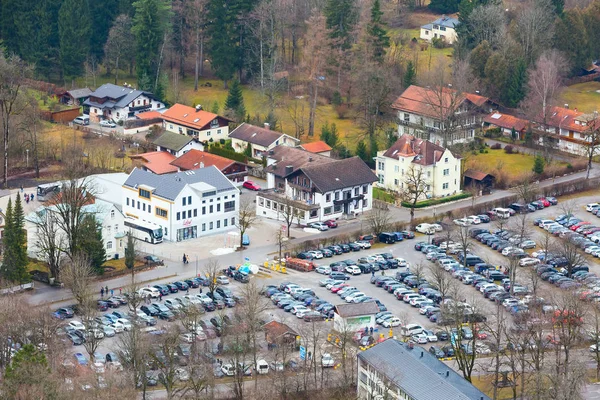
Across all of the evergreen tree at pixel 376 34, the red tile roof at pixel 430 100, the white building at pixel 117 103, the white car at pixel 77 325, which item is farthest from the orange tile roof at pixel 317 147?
the white car at pixel 77 325

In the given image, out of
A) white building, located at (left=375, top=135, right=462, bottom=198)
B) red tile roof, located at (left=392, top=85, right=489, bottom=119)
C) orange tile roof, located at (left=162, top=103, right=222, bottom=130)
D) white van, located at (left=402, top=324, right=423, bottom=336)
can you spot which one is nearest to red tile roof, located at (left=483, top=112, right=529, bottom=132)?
red tile roof, located at (left=392, top=85, right=489, bottom=119)

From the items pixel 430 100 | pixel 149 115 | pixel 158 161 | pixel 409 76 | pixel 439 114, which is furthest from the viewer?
pixel 409 76

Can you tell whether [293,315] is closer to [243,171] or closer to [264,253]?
[264,253]

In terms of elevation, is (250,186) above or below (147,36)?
below

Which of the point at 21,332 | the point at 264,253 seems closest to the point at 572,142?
the point at 264,253

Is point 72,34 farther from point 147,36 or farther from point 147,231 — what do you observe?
point 147,231

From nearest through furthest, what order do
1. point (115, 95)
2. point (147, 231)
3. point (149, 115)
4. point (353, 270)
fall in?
point (353, 270)
point (147, 231)
point (149, 115)
point (115, 95)

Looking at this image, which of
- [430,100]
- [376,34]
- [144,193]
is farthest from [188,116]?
[144,193]

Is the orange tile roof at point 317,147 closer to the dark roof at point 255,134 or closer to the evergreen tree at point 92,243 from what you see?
the dark roof at point 255,134
